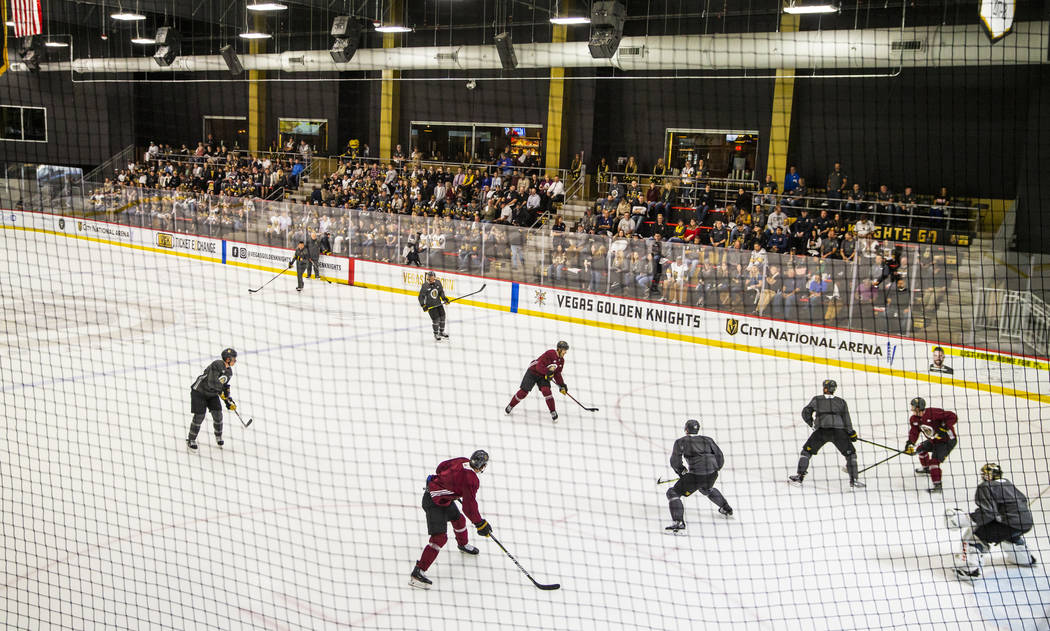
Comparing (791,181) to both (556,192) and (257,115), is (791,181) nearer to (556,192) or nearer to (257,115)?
(556,192)

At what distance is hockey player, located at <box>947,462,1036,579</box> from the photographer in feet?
18.8

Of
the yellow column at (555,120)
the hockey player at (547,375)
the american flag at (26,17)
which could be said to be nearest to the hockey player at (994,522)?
the hockey player at (547,375)

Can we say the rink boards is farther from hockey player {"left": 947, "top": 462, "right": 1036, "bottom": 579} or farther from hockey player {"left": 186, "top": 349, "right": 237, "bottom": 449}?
hockey player {"left": 186, "top": 349, "right": 237, "bottom": 449}

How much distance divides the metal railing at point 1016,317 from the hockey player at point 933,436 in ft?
14.6

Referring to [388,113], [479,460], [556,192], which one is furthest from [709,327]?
[388,113]

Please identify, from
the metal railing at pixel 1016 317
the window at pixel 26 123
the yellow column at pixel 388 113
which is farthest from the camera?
the window at pixel 26 123

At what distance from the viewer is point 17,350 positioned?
1107 cm

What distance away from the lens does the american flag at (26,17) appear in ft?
26.9

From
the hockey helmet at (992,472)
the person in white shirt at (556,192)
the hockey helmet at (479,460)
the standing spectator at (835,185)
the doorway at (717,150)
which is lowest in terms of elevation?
the hockey helmet at (992,472)

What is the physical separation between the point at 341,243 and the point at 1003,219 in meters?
13.6

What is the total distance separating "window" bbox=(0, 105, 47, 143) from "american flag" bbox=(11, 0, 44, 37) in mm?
25733

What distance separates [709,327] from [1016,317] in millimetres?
4487

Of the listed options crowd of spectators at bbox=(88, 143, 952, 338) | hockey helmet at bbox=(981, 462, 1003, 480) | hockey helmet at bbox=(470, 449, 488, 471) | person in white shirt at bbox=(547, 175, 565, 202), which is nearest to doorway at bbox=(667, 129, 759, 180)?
crowd of spectators at bbox=(88, 143, 952, 338)

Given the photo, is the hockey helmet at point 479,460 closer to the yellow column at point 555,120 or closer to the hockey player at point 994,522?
the hockey player at point 994,522
